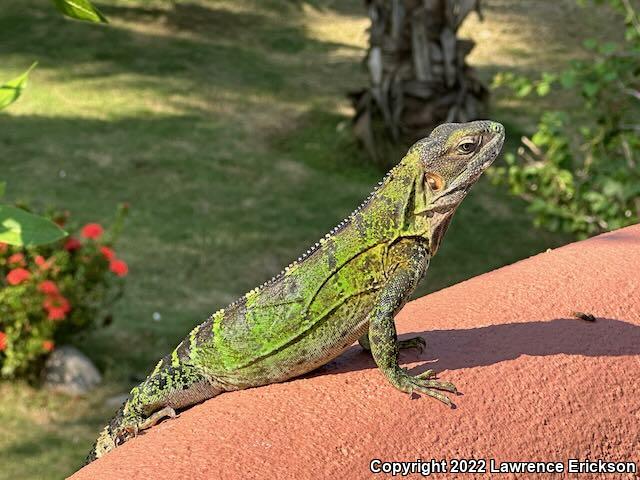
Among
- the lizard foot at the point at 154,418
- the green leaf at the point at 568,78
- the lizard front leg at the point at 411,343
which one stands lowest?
the green leaf at the point at 568,78

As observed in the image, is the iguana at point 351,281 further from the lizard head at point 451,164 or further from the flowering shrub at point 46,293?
the flowering shrub at point 46,293

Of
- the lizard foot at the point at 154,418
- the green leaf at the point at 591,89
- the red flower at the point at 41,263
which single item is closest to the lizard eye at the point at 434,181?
the lizard foot at the point at 154,418

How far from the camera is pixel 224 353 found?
272cm

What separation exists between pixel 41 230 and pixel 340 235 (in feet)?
2.60

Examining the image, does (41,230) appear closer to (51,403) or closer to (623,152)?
(51,403)

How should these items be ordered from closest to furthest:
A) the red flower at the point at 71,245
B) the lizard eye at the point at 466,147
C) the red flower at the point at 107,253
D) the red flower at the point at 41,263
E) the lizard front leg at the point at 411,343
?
the lizard eye at the point at 466,147
the lizard front leg at the point at 411,343
the red flower at the point at 41,263
the red flower at the point at 71,245
the red flower at the point at 107,253

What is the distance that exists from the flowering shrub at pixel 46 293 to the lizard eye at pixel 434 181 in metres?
4.10

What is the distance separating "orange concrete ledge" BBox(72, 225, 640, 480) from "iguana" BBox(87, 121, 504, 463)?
0.09 metres

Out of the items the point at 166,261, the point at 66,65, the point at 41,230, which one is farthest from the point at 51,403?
the point at 66,65

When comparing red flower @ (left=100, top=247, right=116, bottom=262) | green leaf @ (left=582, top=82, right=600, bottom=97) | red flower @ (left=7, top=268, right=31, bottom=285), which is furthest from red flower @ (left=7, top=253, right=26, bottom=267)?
green leaf @ (left=582, top=82, right=600, bottom=97)

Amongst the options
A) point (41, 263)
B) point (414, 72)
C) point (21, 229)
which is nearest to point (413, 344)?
point (21, 229)

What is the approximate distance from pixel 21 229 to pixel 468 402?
119cm

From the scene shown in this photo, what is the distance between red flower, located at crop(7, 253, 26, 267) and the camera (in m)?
6.40

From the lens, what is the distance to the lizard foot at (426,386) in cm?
243
